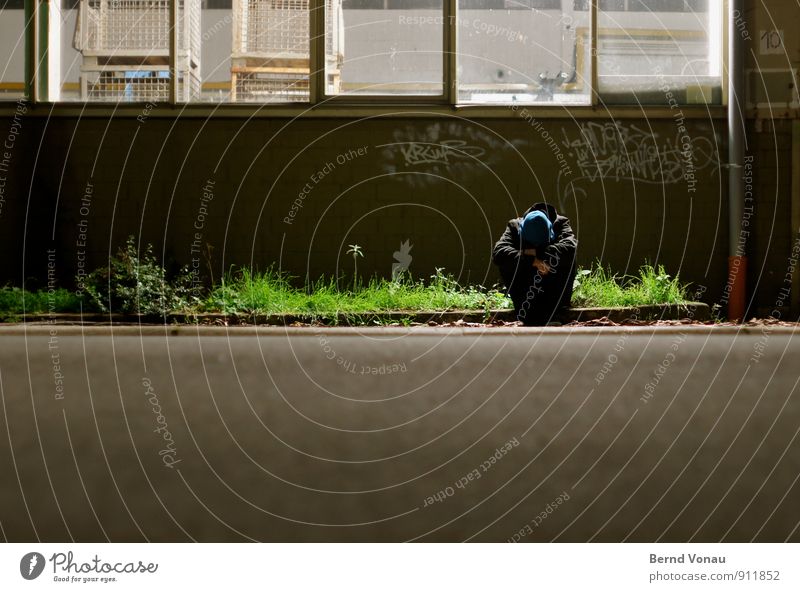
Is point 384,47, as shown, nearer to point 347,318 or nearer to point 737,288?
point 347,318

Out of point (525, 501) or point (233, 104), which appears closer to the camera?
point (525, 501)

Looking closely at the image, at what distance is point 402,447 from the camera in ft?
10.8

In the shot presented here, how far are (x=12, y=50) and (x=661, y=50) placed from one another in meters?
6.99

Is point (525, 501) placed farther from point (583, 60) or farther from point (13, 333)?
point (583, 60)

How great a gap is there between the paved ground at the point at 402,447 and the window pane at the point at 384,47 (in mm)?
4713

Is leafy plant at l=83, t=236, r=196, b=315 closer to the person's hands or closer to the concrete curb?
the concrete curb

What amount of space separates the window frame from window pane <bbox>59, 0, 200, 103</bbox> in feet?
0.35

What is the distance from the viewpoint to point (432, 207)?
32.0ft

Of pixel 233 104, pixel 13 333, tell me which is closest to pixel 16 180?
pixel 233 104

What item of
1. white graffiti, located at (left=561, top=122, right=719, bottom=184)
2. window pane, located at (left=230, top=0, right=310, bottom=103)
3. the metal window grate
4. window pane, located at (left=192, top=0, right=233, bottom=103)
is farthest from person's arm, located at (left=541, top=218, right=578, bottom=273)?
the metal window grate

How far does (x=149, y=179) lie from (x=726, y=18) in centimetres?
636

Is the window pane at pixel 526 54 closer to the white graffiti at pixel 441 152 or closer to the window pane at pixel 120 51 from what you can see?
the white graffiti at pixel 441 152

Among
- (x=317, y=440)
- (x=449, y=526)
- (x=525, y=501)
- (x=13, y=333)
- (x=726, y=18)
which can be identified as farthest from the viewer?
(x=726, y=18)

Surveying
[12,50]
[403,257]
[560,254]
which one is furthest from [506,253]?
[12,50]
